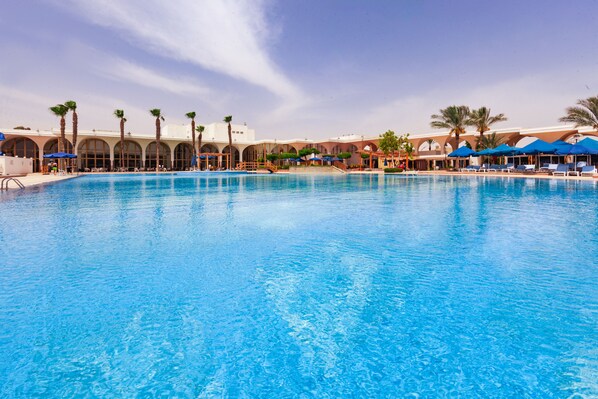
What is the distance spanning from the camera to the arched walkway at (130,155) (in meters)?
49.4

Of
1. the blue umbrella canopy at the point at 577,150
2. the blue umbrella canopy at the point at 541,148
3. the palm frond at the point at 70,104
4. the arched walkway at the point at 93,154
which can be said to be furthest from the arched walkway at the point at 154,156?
the blue umbrella canopy at the point at 577,150

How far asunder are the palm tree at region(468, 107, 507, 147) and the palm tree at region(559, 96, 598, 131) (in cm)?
912

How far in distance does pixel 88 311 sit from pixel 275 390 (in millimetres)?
2499

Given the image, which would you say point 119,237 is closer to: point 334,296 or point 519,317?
point 334,296

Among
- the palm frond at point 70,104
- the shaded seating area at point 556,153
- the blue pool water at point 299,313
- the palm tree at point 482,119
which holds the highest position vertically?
the palm frond at point 70,104

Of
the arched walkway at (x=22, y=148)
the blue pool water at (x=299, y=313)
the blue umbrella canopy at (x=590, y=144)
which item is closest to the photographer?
the blue pool water at (x=299, y=313)

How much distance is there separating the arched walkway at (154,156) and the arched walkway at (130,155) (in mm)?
1127

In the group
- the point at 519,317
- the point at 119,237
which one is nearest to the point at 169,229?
the point at 119,237

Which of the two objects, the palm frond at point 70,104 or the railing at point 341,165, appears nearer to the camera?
the palm frond at point 70,104

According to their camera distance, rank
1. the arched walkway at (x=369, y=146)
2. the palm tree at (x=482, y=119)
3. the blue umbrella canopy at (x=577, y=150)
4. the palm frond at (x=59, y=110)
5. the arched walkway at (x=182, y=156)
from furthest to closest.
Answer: the arched walkway at (x=182, y=156), the arched walkway at (x=369, y=146), the palm frond at (x=59, y=110), the palm tree at (x=482, y=119), the blue umbrella canopy at (x=577, y=150)

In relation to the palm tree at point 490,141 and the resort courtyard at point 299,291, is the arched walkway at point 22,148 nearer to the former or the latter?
the resort courtyard at point 299,291

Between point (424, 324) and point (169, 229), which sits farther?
point (169, 229)

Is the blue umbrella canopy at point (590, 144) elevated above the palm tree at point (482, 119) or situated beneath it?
situated beneath

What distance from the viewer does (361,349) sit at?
2.96 m
